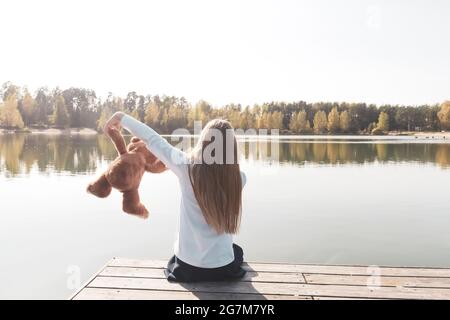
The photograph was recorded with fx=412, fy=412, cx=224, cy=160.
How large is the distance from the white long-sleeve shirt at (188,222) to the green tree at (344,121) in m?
63.5

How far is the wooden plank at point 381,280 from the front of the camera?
118 inches

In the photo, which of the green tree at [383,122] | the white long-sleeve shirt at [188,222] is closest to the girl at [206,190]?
the white long-sleeve shirt at [188,222]

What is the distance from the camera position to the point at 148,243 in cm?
670

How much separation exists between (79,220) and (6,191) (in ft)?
13.9

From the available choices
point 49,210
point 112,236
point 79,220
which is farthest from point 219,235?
point 49,210

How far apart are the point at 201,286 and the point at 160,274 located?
44 centimetres

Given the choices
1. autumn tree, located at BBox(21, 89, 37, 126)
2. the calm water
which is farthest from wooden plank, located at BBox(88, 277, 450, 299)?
autumn tree, located at BBox(21, 89, 37, 126)

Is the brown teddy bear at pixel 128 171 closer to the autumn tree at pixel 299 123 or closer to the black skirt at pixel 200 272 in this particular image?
the black skirt at pixel 200 272

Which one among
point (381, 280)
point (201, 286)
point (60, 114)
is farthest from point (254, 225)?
point (60, 114)

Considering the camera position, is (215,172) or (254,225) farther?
(254,225)

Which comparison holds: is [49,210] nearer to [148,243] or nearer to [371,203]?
[148,243]

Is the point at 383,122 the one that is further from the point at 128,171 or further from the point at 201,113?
the point at 128,171

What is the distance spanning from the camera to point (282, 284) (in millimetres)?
2945
